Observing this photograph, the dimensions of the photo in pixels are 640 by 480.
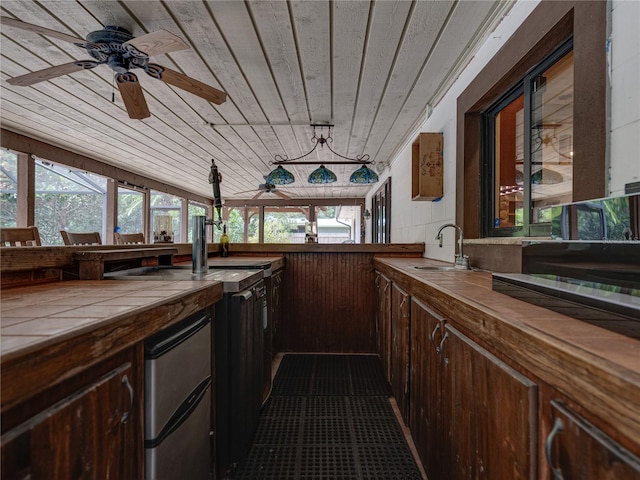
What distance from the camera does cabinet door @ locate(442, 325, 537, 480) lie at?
64 cm

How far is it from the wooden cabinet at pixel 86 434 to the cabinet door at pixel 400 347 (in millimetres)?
1276

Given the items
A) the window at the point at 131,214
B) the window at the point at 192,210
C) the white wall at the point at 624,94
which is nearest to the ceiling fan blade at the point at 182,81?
the white wall at the point at 624,94

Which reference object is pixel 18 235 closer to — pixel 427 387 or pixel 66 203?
pixel 427 387

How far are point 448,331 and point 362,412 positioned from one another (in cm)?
130

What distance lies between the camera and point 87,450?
627 millimetres

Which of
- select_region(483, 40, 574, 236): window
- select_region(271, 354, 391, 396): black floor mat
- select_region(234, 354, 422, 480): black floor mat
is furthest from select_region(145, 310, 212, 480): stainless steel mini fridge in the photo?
select_region(483, 40, 574, 236): window

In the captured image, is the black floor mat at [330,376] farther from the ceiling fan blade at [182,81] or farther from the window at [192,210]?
the window at [192,210]

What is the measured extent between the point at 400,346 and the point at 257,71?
217 centimetres

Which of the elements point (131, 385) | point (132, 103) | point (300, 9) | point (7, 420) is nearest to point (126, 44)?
point (132, 103)

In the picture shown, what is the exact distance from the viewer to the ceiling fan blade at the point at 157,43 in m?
1.70

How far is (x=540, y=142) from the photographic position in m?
1.68

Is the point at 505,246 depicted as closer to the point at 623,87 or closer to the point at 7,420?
the point at 623,87

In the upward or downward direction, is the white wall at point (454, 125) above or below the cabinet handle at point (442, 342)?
above

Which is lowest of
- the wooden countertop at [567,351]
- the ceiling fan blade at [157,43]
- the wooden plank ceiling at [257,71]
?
the wooden countertop at [567,351]
